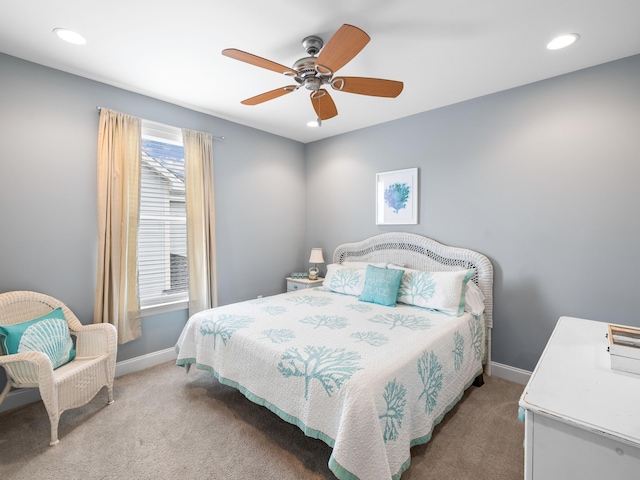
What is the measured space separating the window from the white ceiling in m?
0.53

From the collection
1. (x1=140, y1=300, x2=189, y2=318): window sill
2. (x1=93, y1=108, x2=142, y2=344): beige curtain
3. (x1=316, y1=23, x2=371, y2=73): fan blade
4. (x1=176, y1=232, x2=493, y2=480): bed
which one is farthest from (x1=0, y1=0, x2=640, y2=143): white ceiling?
(x1=140, y1=300, x2=189, y2=318): window sill

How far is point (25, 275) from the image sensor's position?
234 centimetres

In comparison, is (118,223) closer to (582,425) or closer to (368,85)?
(368,85)

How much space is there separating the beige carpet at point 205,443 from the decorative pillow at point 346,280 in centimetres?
139

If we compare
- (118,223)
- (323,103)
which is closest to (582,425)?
(323,103)

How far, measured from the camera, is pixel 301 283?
400cm

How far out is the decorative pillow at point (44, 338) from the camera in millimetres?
2002

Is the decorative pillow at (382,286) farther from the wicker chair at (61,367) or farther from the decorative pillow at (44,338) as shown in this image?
the decorative pillow at (44,338)

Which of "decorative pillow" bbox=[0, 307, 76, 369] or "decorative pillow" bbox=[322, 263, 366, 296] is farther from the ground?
"decorative pillow" bbox=[322, 263, 366, 296]

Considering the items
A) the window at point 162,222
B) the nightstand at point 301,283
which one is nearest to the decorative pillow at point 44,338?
the window at point 162,222

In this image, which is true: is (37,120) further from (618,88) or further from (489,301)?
(618,88)

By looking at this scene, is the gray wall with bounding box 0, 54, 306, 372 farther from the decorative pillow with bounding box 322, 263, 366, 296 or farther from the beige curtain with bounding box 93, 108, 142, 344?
the decorative pillow with bounding box 322, 263, 366, 296

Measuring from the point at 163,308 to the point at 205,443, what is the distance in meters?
1.59

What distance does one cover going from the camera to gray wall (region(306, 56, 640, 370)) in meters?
2.31
